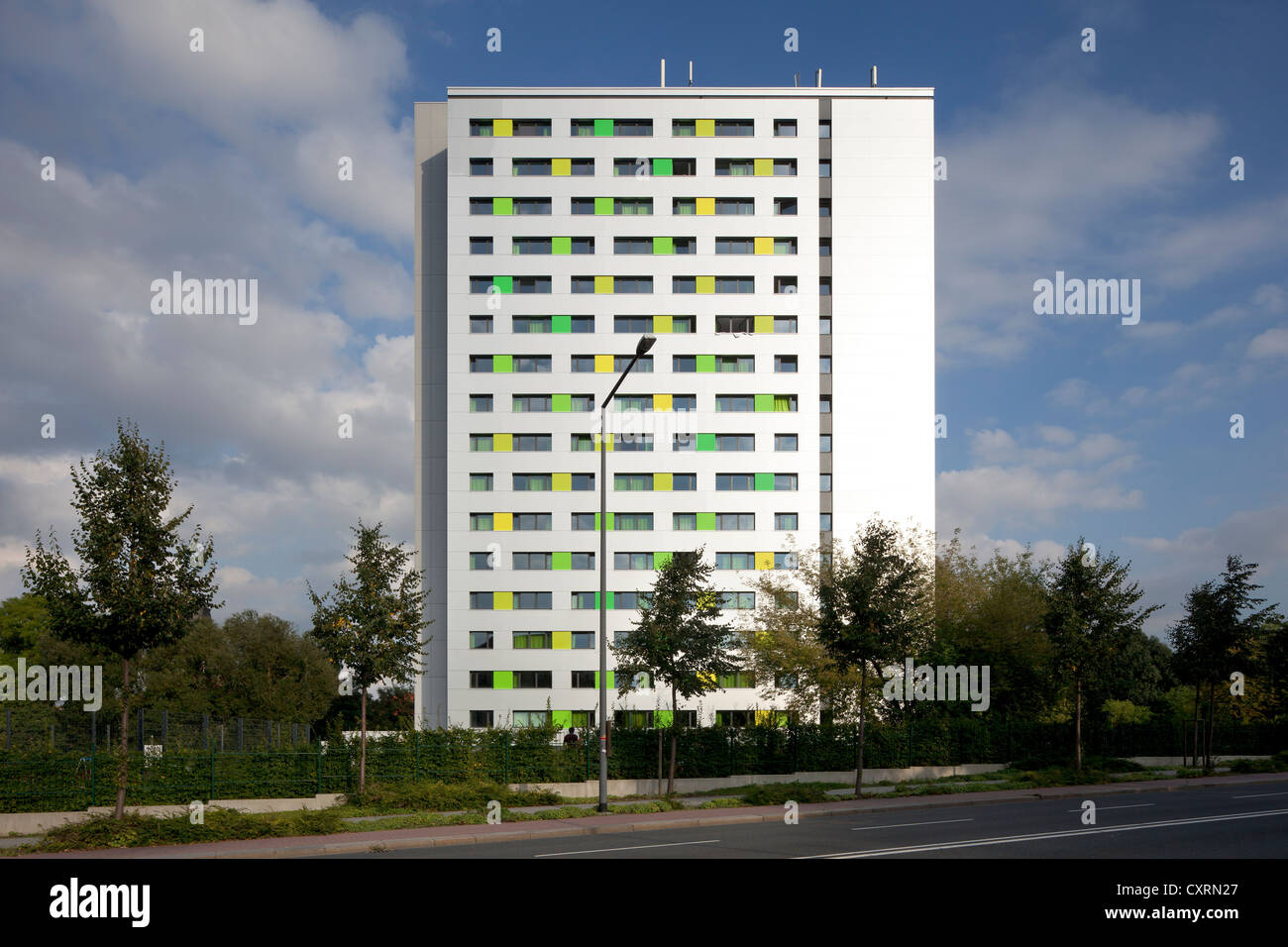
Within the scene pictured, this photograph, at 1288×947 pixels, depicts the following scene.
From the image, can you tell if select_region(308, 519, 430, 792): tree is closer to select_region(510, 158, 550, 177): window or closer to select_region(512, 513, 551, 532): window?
select_region(512, 513, 551, 532): window

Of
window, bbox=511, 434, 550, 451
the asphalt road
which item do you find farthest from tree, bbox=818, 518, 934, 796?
window, bbox=511, 434, 550, 451

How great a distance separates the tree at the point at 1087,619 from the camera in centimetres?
3447

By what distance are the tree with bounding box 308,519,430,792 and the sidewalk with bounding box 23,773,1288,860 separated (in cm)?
515

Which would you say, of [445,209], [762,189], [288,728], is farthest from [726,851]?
[445,209]

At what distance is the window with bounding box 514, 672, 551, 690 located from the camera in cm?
5916

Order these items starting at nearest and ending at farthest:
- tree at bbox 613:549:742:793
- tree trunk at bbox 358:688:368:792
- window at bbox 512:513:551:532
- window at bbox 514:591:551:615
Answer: tree trunk at bbox 358:688:368:792 → tree at bbox 613:549:742:793 → window at bbox 514:591:551:615 → window at bbox 512:513:551:532

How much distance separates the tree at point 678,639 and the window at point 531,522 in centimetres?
3382

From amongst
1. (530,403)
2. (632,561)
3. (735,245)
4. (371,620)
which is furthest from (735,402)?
(371,620)

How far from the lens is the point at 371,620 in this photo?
23.7 m

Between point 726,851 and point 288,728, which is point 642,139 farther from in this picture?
point 726,851

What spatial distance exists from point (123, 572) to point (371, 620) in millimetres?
6200

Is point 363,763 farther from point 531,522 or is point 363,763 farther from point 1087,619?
point 531,522

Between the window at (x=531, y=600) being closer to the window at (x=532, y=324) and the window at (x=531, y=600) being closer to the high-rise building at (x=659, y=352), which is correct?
the high-rise building at (x=659, y=352)

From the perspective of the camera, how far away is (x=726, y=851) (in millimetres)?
15883
